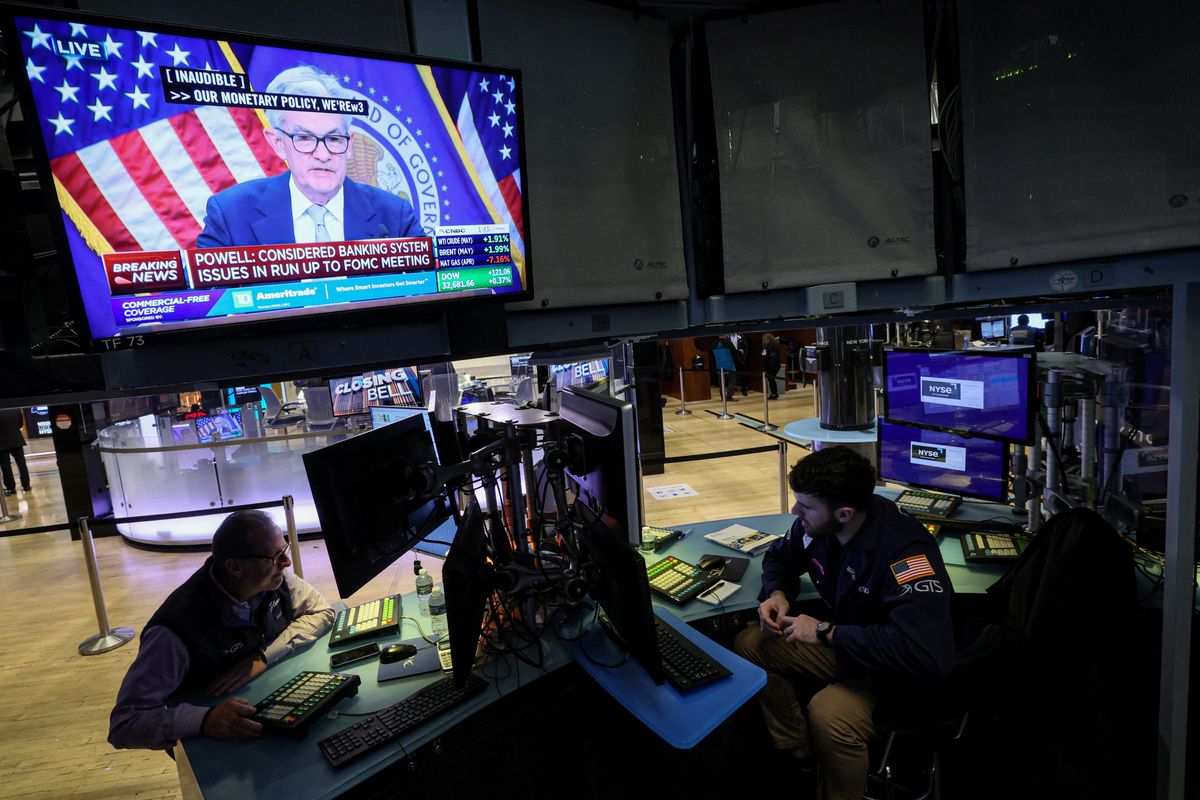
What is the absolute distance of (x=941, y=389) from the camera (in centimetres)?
282

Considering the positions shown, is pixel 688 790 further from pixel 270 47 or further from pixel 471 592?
pixel 270 47

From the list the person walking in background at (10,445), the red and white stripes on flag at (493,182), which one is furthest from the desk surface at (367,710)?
the person walking in background at (10,445)

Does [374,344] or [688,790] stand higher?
[374,344]

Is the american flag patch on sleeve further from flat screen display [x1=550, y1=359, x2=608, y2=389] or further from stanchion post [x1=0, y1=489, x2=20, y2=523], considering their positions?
stanchion post [x1=0, y1=489, x2=20, y2=523]

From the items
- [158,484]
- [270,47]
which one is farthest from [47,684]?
[270,47]

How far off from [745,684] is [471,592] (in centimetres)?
79

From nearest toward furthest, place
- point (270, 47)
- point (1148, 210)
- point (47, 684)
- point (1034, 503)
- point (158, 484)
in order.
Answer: point (270, 47) → point (1148, 210) → point (1034, 503) → point (47, 684) → point (158, 484)

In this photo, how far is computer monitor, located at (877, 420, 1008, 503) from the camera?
2.74m

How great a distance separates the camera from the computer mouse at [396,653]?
7.08ft

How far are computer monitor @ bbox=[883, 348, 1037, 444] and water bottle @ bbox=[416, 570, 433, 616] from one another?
2.02 m

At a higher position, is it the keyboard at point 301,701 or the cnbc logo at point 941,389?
the cnbc logo at point 941,389

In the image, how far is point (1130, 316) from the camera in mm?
2957

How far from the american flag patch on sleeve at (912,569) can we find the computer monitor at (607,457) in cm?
82

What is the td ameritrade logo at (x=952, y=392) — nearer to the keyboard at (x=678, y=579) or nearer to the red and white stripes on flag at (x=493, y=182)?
the keyboard at (x=678, y=579)
